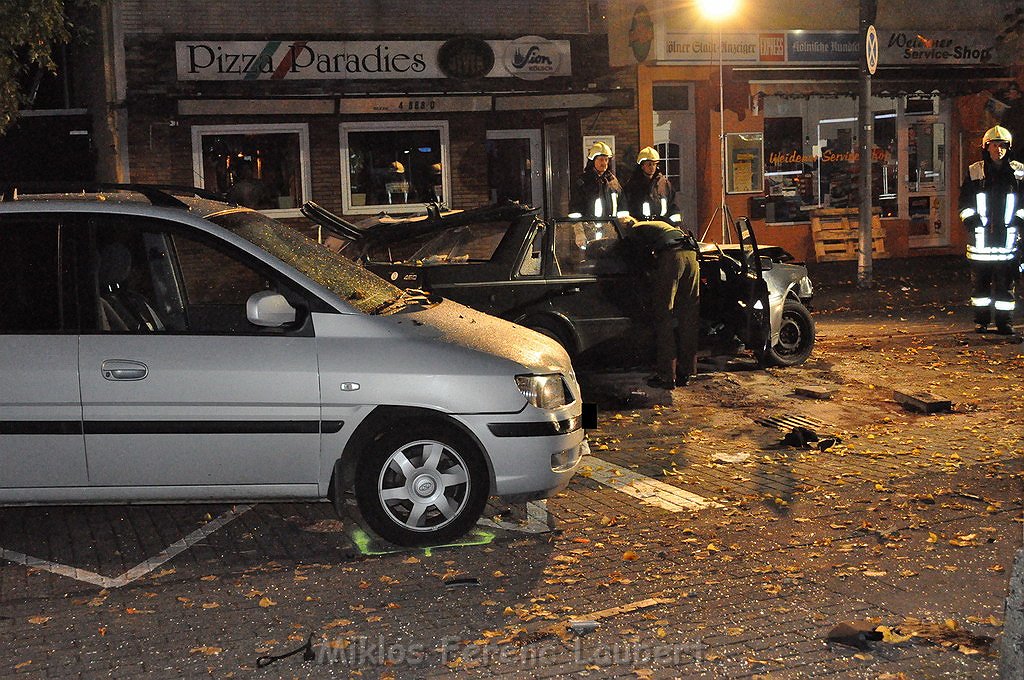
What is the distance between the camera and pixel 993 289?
14180 millimetres

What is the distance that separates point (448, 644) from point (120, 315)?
2642 millimetres

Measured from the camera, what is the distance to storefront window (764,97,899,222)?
23.0 metres

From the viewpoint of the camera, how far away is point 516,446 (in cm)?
676

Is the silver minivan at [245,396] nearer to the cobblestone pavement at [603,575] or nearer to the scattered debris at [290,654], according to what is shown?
the cobblestone pavement at [603,575]

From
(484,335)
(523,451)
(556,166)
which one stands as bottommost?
(523,451)

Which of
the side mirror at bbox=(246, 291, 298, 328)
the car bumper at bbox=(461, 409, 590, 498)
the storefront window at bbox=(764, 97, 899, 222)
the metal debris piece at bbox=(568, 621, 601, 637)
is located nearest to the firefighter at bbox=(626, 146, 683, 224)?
the storefront window at bbox=(764, 97, 899, 222)

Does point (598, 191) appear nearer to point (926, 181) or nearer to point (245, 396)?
point (245, 396)

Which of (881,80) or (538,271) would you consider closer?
(538,271)

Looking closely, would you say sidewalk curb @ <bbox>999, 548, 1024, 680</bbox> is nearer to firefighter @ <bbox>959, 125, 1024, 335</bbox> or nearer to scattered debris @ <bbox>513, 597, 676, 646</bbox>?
scattered debris @ <bbox>513, 597, 676, 646</bbox>

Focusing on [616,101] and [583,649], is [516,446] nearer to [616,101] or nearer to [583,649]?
[583,649]

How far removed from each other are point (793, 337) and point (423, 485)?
6.71 meters

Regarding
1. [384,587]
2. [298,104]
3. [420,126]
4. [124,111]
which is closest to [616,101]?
[420,126]

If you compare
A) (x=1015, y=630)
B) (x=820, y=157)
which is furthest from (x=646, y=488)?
(x=820, y=157)

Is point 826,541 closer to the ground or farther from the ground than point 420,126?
closer to the ground
